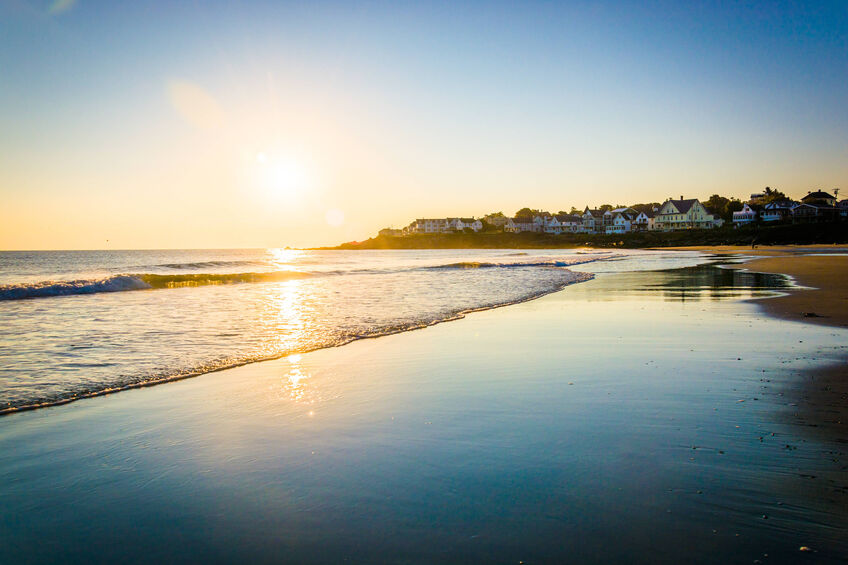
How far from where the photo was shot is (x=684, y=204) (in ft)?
407

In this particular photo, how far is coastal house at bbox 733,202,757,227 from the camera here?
11212 cm

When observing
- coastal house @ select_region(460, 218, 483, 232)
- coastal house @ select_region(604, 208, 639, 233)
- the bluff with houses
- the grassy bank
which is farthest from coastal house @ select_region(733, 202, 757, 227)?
coastal house @ select_region(460, 218, 483, 232)

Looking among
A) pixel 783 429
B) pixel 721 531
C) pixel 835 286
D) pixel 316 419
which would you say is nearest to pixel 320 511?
pixel 316 419

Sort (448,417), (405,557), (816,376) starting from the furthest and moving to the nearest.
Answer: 1. (816,376)
2. (448,417)
3. (405,557)

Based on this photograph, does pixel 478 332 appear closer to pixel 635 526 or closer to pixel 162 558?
pixel 635 526

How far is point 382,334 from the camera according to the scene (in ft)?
39.2

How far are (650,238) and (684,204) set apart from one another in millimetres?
22587

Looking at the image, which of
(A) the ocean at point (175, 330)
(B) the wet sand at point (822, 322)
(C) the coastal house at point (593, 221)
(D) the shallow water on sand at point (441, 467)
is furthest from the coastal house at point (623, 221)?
(D) the shallow water on sand at point (441, 467)

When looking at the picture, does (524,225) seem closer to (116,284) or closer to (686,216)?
(686,216)

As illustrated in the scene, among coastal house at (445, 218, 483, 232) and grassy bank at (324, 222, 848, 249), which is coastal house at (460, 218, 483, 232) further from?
grassy bank at (324, 222, 848, 249)

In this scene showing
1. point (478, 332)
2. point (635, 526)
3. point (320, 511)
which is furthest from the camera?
point (478, 332)

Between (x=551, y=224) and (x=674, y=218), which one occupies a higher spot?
(x=551, y=224)

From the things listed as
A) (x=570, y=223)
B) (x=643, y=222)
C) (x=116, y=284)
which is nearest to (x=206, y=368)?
(x=116, y=284)

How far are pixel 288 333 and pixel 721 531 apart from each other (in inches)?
413
